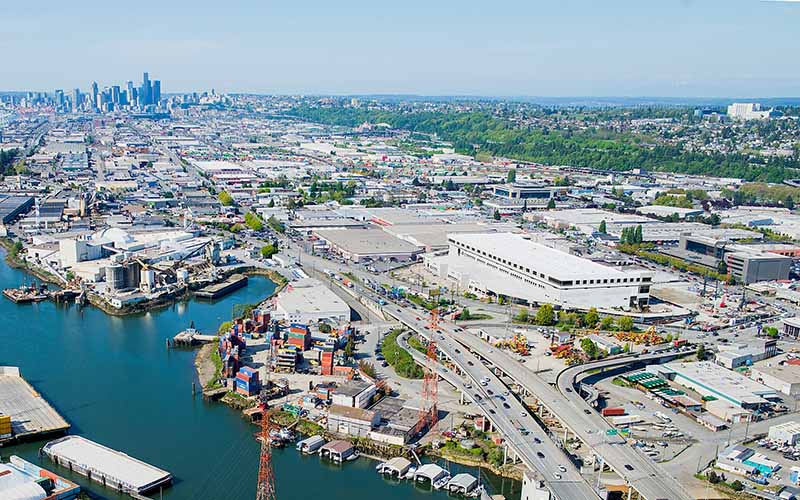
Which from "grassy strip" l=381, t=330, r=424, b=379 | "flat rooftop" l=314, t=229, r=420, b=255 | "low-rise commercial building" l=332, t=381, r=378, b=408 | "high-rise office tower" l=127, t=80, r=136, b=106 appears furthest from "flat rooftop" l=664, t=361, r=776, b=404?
"high-rise office tower" l=127, t=80, r=136, b=106

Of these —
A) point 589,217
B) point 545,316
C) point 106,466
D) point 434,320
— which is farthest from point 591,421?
point 589,217

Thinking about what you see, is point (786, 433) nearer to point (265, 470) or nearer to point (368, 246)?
point (265, 470)

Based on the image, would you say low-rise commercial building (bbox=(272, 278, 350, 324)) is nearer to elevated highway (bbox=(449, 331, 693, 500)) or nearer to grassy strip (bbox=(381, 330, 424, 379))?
grassy strip (bbox=(381, 330, 424, 379))

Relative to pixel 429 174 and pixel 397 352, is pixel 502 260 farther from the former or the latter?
pixel 429 174

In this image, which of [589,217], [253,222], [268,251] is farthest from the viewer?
[589,217]

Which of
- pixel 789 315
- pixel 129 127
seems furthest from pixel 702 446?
pixel 129 127
